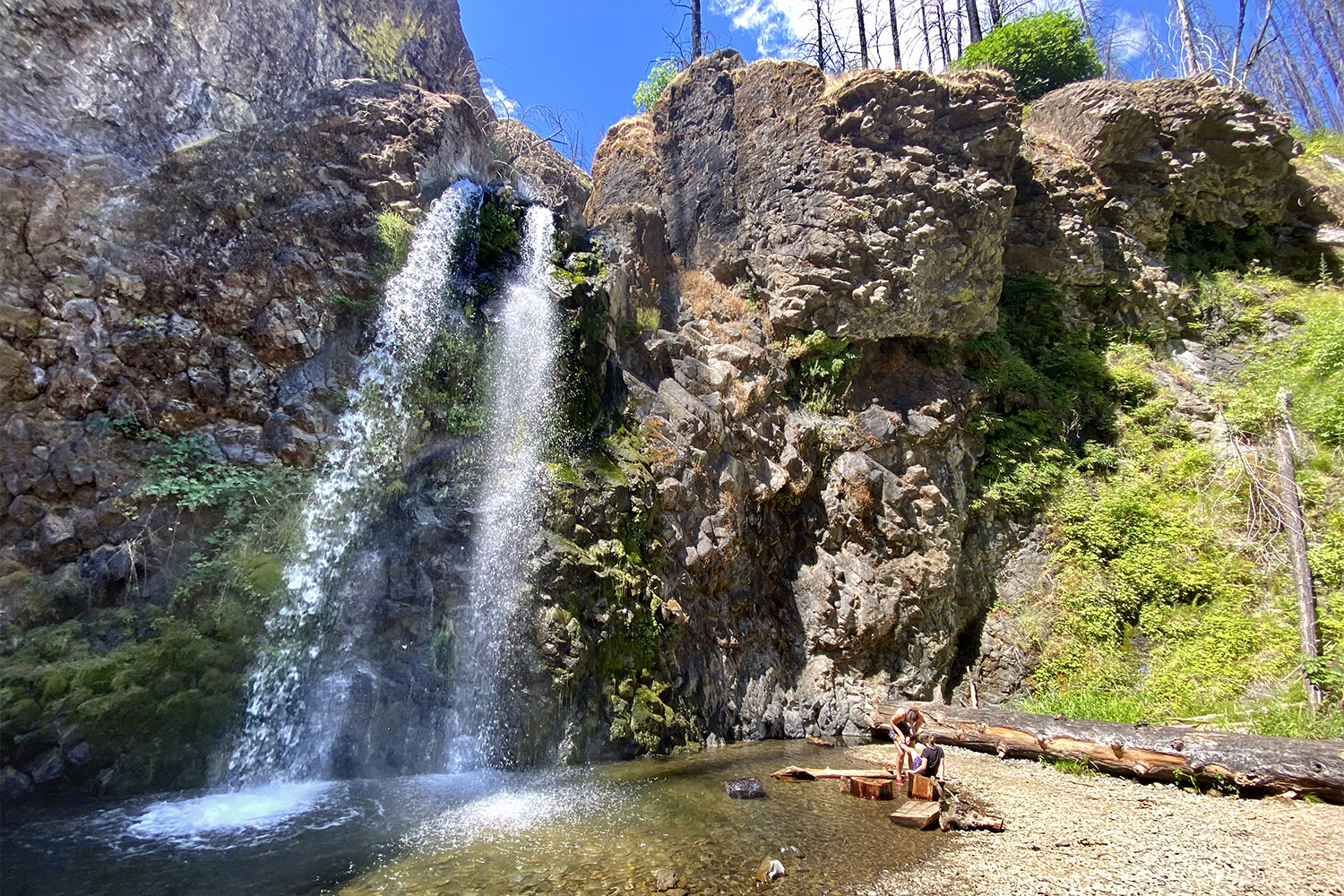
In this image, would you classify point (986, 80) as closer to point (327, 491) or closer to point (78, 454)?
point (327, 491)

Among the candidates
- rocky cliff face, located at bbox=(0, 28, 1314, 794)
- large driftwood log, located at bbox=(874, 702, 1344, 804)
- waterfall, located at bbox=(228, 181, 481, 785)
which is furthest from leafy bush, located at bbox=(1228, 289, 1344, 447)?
waterfall, located at bbox=(228, 181, 481, 785)

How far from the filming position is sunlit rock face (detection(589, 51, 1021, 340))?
12031 millimetres

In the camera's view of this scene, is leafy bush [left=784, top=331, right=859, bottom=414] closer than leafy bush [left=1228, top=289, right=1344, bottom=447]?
No

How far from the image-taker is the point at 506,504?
822 centimetres

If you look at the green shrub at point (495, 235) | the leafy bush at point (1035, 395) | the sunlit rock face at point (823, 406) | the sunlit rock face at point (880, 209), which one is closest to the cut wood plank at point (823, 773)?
the sunlit rock face at point (823, 406)

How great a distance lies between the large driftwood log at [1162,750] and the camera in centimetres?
559

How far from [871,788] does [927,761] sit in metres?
0.63

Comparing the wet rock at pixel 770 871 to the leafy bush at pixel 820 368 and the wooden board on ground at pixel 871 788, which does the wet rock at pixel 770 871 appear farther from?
the leafy bush at pixel 820 368

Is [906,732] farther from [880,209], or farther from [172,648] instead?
[880,209]

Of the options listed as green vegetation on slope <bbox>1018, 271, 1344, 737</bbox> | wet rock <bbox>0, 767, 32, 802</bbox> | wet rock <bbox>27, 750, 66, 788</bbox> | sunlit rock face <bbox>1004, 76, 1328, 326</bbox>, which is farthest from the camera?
sunlit rock face <bbox>1004, 76, 1328, 326</bbox>

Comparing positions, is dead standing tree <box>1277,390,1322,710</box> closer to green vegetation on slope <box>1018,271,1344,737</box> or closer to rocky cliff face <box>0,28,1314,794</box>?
green vegetation on slope <box>1018,271,1344,737</box>

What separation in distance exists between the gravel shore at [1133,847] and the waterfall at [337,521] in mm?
6220

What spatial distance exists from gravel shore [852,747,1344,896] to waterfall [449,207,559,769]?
489cm

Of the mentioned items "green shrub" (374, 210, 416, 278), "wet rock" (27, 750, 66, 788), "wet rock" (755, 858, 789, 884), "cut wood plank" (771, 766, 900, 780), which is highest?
"green shrub" (374, 210, 416, 278)
